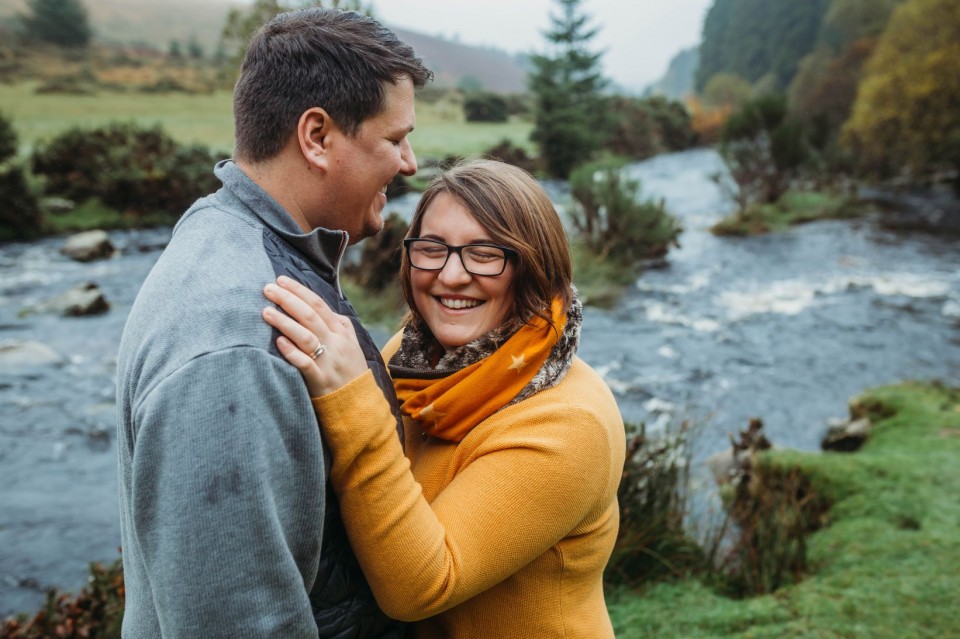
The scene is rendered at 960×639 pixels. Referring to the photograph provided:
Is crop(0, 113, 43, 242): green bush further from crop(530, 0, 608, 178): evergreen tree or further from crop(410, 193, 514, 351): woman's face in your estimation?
crop(530, 0, 608, 178): evergreen tree

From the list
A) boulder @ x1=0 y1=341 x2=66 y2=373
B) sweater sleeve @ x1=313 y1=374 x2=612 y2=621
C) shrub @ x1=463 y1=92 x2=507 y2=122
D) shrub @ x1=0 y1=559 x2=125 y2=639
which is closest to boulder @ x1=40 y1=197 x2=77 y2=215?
boulder @ x1=0 y1=341 x2=66 y2=373

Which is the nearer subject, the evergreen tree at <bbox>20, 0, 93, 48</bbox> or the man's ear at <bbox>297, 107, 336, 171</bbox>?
the man's ear at <bbox>297, 107, 336, 171</bbox>

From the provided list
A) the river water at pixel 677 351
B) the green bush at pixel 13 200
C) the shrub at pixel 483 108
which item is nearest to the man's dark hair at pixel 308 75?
the river water at pixel 677 351

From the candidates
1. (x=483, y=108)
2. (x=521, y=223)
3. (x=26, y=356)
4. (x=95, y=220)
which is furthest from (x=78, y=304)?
(x=483, y=108)

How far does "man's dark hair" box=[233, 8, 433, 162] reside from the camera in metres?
1.39

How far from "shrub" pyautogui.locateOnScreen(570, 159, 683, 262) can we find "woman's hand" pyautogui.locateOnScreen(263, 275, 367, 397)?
1230cm

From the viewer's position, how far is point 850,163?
81.4ft

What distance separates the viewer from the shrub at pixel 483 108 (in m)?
44.2

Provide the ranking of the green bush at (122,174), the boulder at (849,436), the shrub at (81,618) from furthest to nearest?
the green bush at (122,174) < the boulder at (849,436) < the shrub at (81,618)

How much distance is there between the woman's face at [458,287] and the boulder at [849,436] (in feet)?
18.8

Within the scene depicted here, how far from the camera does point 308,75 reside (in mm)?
1390

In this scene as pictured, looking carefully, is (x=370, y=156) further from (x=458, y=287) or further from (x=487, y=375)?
(x=487, y=375)

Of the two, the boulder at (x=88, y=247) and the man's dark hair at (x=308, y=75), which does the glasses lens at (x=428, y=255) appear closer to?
the man's dark hair at (x=308, y=75)

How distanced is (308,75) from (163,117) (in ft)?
95.3
